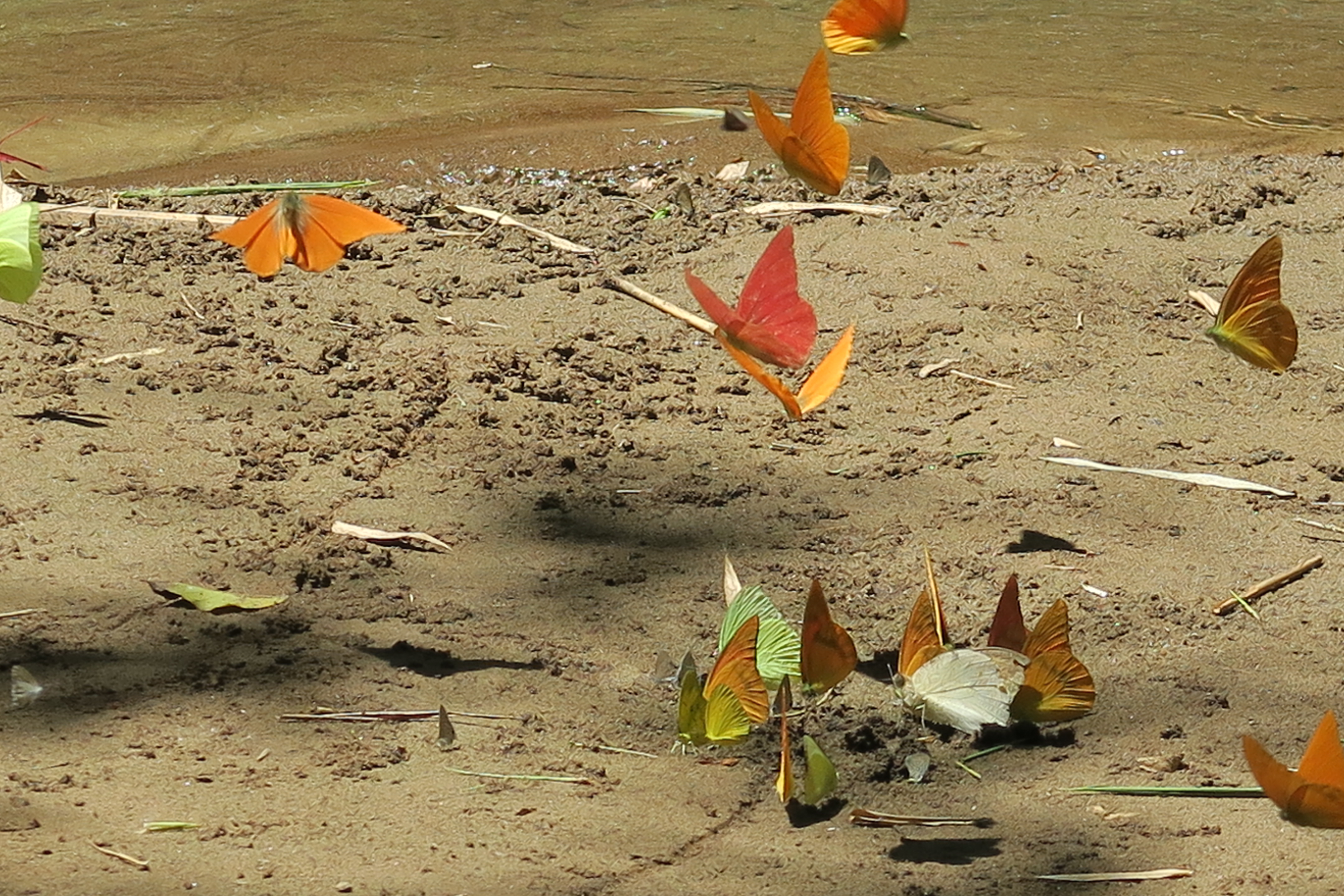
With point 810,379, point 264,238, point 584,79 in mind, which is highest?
point 584,79

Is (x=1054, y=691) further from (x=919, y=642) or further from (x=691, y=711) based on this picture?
(x=691, y=711)

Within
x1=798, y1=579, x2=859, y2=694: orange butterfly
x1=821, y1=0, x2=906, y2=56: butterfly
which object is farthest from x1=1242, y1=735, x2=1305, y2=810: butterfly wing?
x1=821, y1=0, x2=906, y2=56: butterfly

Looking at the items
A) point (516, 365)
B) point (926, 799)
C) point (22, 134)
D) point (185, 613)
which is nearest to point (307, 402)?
point (516, 365)

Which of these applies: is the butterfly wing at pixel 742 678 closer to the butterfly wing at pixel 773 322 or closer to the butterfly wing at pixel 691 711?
the butterfly wing at pixel 691 711

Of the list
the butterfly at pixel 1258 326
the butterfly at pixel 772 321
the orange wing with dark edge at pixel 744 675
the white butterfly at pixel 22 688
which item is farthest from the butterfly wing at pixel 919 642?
the white butterfly at pixel 22 688

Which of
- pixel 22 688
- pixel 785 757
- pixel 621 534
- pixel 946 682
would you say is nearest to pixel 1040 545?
pixel 946 682

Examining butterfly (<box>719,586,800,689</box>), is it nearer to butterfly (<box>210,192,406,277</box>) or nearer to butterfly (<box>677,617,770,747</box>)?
butterfly (<box>677,617,770,747</box>)

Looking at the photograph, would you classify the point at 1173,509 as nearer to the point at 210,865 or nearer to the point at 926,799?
the point at 926,799
